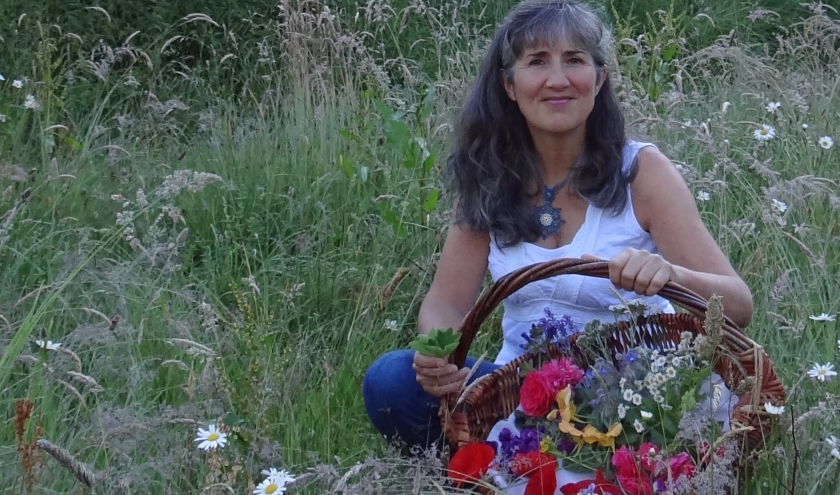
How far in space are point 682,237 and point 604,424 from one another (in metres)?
0.55

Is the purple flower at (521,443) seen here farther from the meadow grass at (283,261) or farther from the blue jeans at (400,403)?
the blue jeans at (400,403)

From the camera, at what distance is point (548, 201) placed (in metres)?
2.21

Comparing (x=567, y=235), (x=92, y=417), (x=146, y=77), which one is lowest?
(x=146, y=77)

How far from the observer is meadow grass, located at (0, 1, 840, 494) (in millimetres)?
1853

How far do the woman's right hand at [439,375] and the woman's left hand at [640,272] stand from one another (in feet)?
1.18

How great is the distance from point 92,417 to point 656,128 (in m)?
2.29

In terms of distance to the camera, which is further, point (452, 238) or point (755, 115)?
point (755, 115)

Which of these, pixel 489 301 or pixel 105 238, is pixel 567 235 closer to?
pixel 489 301

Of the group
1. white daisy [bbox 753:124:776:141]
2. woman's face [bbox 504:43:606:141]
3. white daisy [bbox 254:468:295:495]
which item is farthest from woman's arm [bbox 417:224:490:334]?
A: white daisy [bbox 753:124:776:141]

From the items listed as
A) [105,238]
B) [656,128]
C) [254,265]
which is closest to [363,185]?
[254,265]

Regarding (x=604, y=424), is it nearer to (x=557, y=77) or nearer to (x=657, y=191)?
(x=657, y=191)

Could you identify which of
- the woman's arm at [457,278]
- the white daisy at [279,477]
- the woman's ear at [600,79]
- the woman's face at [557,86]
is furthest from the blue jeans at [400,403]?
the woman's ear at [600,79]

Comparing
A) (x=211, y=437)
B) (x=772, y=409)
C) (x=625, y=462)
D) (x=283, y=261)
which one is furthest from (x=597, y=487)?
(x=283, y=261)

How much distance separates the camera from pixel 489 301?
176cm
